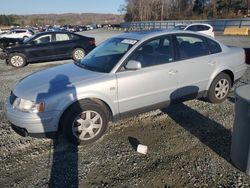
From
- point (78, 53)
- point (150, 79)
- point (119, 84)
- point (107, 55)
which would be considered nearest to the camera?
point (119, 84)

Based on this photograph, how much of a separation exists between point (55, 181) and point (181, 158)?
66.8 inches

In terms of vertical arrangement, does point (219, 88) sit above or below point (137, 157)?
above

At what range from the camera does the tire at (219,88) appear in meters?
5.33

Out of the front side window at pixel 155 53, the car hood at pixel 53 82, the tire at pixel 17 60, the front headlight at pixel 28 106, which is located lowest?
the tire at pixel 17 60

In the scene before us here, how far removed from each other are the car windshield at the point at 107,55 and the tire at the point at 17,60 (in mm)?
7815

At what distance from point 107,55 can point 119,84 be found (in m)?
0.82

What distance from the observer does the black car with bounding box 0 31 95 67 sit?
11.9 m

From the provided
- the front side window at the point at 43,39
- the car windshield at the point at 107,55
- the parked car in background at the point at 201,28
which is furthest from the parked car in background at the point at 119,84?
the parked car in background at the point at 201,28

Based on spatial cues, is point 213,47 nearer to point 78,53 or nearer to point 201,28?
point 78,53

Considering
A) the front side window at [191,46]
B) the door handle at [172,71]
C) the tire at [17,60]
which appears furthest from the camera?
the tire at [17,60]

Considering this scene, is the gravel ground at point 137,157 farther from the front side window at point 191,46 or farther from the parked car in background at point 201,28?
the parked car in background at point 201,28

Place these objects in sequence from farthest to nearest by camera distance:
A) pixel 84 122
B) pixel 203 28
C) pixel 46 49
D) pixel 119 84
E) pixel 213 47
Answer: pixel 203 28 < pixel 46 49 < pixel 213 47 < pixel 119 84 < pixel 84 122

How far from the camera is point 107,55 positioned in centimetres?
478

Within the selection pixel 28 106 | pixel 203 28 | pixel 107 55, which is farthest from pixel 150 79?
pixel 203 28
